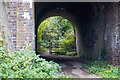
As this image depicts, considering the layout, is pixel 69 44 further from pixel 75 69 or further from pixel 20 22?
pixel 20 22

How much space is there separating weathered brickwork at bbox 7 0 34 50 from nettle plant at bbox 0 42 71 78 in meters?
0.59

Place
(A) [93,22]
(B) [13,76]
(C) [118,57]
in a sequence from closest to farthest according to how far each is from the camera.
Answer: (B) [13,76] → (C) [118,57] → (A) [93,22]

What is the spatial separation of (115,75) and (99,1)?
438cm

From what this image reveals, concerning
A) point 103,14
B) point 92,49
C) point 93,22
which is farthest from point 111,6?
point 92,49

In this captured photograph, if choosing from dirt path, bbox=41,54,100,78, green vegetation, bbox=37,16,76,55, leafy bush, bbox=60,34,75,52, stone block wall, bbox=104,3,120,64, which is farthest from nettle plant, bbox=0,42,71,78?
green vegetation, bbox=37,16,76,55

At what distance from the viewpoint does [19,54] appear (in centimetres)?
369

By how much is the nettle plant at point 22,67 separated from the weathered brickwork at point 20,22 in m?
0.59

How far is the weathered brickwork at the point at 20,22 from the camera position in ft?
13.9

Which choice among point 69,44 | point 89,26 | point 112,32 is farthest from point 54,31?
point 112,32

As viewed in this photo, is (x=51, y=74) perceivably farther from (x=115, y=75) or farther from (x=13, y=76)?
(x=115, y=75)

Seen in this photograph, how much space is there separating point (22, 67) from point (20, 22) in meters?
1.67

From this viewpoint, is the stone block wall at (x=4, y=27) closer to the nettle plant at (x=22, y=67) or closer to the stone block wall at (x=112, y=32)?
the nettle plant at (x=22, y=67)

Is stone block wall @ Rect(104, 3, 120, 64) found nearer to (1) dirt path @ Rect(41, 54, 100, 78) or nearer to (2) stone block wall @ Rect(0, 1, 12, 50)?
(1) dirt path @ Rect(41, 54, 100, 78)

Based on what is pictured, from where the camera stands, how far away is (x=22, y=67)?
3.28 metres
